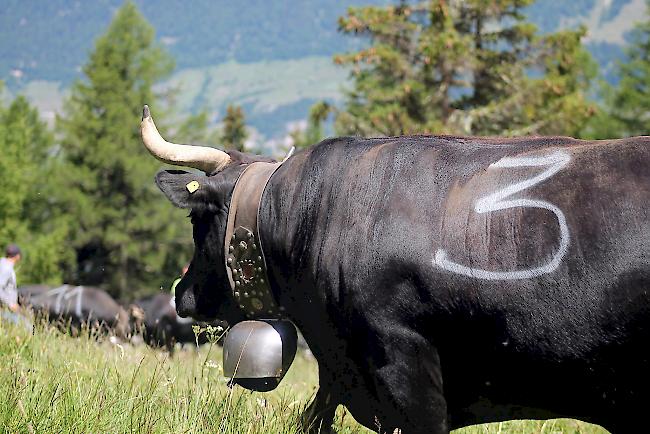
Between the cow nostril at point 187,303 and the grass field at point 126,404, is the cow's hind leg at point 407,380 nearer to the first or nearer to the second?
the grass field at point 126,404

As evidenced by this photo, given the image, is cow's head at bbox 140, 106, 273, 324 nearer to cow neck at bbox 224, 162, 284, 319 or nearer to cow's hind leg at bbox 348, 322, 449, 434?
cow neck at bbox 224, 162, 284, 319

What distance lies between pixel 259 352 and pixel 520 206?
1639mm

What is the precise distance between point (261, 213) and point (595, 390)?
1865 millimetres

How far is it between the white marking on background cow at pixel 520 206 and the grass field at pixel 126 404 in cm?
136

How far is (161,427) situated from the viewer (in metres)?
3.89

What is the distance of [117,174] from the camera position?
4100cm

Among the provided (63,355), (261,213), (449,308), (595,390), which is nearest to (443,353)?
(449,308)

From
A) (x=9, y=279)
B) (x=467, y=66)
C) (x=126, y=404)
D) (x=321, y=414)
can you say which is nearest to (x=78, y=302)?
(x=9, y=279)

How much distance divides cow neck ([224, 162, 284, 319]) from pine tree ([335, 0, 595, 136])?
20387mm

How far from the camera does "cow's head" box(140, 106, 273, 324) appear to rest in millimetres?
4742

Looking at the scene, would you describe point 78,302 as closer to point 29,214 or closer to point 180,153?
point 180,153

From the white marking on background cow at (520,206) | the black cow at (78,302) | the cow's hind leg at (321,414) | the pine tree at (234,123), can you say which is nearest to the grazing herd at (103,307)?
the black cow at (78,302)

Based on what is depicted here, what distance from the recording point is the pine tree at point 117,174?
39.8 metres

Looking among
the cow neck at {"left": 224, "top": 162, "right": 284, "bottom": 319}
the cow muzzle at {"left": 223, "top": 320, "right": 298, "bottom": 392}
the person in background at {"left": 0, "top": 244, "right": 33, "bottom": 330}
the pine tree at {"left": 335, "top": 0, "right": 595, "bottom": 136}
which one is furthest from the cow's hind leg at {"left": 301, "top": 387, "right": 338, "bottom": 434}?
the pine tree at {"left": 335, "top": 0, "right": 595, "bottom": 136}
